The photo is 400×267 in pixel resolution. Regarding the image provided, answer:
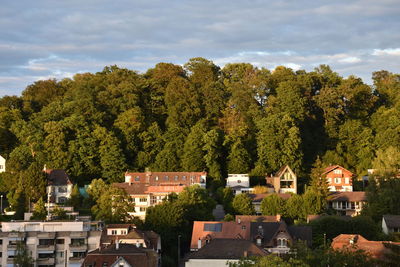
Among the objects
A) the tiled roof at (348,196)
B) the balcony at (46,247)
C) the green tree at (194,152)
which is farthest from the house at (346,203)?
the balcony at (46,247)

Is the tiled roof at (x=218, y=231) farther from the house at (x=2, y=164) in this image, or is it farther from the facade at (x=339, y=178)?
the house at (x=2, y=164)

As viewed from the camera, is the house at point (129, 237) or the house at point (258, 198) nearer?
the house at point (129, 237)

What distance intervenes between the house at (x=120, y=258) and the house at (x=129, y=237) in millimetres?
A: 2924

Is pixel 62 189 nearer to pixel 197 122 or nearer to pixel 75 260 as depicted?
pixel 75 260

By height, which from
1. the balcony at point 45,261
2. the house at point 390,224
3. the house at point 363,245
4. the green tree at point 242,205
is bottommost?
the balcony at point 45,261

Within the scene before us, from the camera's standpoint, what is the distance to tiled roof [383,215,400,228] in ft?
184

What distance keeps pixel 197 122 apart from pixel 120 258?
3217 cm

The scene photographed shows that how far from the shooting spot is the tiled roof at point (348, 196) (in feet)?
220

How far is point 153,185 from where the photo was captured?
67.6 m

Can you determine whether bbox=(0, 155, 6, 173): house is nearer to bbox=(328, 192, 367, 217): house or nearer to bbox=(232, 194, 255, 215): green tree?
bbox=(232, 194, 255, 215): green tree

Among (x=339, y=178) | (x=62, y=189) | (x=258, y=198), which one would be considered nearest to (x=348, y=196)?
(x=339, y=178)

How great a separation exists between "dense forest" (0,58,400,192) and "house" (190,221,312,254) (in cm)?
1427

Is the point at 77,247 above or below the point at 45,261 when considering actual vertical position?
above

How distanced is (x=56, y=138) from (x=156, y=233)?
19.9m
